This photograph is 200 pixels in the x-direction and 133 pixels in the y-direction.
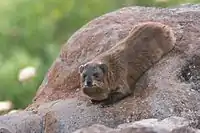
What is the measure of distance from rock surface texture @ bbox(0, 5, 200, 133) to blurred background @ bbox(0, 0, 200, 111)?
1.99m

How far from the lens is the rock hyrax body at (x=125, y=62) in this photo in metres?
2.53

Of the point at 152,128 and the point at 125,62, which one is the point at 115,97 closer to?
the point at 125,62

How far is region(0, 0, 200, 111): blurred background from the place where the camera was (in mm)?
4965

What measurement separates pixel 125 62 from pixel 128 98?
200 mm

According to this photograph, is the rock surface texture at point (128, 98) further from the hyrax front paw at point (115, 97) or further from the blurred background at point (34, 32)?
the blurred background at point (34, 32)

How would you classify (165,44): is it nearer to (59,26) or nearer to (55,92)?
(55,92)

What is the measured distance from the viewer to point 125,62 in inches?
104

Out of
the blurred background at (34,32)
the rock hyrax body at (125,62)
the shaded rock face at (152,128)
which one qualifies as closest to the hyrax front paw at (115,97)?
the rock hyrax body at (125,62)

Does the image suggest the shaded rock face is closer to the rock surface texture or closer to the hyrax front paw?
the rock surface texture

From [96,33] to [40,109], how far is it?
39cm

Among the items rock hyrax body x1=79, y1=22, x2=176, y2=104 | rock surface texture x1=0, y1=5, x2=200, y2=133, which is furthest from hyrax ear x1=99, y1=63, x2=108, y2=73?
rock surface texture x1=0, y1=5, x2=200, y2=133

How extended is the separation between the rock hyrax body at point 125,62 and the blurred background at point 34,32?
2170mm

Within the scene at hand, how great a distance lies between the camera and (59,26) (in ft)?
17.7

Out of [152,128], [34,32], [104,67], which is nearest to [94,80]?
[104,67]
